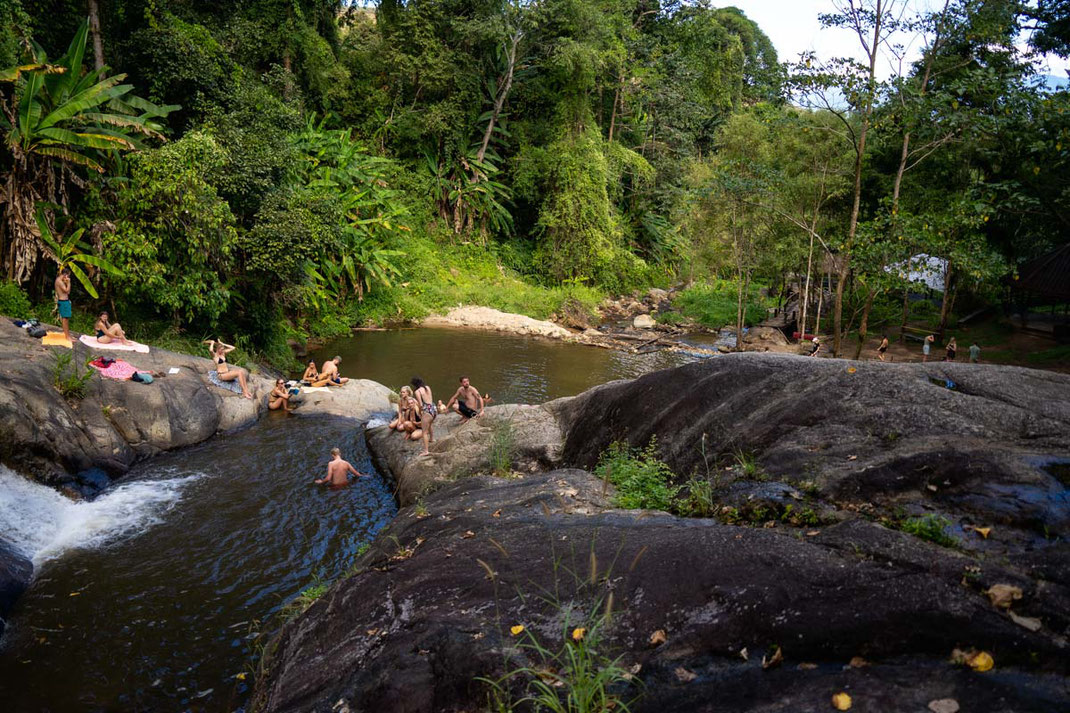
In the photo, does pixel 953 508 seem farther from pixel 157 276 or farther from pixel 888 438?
pixel 157 276

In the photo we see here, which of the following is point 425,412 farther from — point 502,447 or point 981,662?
point 981,662

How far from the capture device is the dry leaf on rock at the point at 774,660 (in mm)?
3561

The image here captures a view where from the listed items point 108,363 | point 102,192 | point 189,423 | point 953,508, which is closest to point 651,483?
point 953,508

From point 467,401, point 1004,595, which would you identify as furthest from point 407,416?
point 1004,595

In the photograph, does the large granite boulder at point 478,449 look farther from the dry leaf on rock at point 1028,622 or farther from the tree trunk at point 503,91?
the tree trunk at point 503,91

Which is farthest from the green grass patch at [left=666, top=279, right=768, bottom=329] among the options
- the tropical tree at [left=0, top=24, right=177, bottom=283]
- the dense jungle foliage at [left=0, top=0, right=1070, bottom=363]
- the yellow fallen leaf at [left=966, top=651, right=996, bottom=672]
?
the yellow fallen leaf at [left=966, top=651, right=996, bottom=672]

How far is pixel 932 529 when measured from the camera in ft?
14.0

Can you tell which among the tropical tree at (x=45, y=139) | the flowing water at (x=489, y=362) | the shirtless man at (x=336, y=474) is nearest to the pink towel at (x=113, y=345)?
the tropical tree at (x=45, y=139)

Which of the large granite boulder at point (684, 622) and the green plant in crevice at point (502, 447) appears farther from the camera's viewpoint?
the green plant in crevice at point (502, 447)

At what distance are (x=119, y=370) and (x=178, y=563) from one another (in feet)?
19.5

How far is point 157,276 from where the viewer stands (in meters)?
14.6

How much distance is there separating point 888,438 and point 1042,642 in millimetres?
2902

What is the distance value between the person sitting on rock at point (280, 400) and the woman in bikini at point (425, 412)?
436cm

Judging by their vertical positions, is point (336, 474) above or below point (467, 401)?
below
